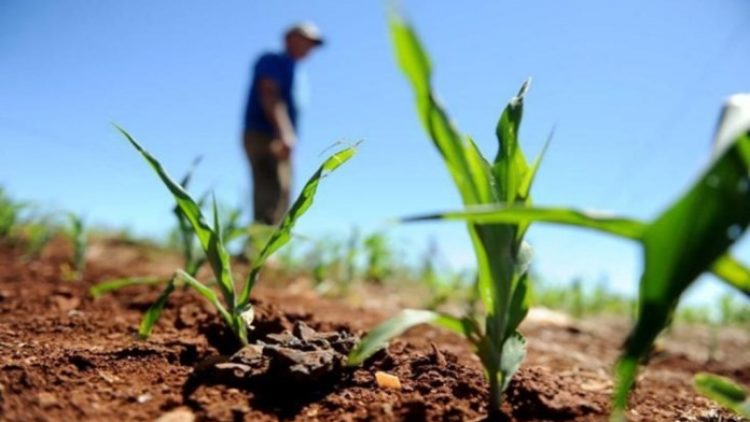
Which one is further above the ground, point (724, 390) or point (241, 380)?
point (724, 390)

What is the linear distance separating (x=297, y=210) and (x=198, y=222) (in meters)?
0.20

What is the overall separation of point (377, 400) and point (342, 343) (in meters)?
0.18

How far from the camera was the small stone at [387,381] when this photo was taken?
3.19 ft

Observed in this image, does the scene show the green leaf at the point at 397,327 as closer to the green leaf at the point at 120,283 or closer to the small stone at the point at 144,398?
the small stone at the point at 144,398

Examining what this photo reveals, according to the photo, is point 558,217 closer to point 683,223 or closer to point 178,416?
point 683,223

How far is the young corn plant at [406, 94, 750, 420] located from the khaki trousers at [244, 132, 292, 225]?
4.29 metres

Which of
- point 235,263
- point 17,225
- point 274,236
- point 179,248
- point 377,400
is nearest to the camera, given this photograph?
point 377,400

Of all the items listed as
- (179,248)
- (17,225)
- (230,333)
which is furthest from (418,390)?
(179,248)

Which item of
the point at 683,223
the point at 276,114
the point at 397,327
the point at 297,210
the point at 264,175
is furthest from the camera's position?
the point at 264,175

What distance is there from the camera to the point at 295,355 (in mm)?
928

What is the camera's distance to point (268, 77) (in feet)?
15.2

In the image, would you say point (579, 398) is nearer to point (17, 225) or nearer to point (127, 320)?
point (127, 320)

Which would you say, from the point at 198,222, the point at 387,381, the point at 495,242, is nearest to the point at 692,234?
the point at 495,242

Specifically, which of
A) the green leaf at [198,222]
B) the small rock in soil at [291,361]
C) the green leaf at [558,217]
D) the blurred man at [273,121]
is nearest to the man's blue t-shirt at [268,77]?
the blurred man at [273,121]
